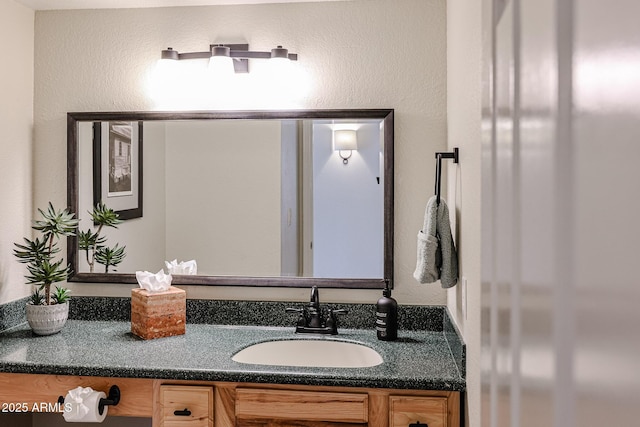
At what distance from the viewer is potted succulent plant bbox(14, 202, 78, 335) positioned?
7.72ft

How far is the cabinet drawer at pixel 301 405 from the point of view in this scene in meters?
1.89

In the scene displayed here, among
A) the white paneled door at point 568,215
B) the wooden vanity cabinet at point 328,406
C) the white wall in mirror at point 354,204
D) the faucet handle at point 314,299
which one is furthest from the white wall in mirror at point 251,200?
the white paneled door at point 568,215

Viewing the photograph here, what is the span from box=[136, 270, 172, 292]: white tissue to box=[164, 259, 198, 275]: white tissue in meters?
0.19

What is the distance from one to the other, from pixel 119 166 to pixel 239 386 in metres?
1.23

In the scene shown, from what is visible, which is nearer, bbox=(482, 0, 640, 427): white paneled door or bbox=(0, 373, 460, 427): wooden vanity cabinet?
bbox=(482, 0, 640, 427): white paneled door

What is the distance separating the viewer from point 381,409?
1.89 m

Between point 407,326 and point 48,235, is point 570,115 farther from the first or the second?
point 48,235

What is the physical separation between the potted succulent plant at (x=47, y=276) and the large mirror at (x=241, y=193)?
192mm

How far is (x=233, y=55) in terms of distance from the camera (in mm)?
2545

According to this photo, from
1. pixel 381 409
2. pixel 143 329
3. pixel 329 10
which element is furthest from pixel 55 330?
pixel 329 10

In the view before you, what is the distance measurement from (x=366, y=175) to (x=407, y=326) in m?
0.66

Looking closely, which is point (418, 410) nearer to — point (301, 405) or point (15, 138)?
point (301, 405)

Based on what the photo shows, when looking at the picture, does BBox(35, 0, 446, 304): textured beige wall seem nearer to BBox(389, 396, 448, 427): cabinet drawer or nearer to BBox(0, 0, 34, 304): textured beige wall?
BBox(0, 0, 34, 304): textured beige wall

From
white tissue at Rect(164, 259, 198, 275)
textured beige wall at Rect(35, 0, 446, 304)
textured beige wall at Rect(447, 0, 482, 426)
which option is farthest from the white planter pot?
textured beige wall at Rect(447, 0, 482, 426)
